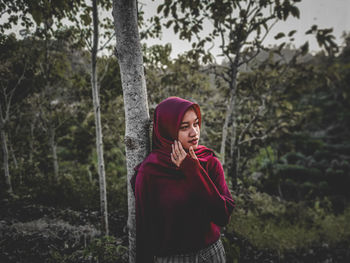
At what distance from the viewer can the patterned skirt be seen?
1.33 metres

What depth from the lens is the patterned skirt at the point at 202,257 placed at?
1334 millimetres

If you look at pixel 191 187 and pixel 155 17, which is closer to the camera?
pixel 191 187

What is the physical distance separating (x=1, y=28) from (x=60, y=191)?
4.98 metres

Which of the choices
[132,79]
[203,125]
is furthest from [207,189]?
[203,125]

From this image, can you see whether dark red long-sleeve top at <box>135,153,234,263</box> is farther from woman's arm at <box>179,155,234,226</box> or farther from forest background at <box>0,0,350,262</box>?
forest background at <box>0,0,350,262</box>

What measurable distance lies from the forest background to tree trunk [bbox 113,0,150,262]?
0.80 metres

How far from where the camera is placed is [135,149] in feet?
4.90

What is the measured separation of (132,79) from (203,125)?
3.92m

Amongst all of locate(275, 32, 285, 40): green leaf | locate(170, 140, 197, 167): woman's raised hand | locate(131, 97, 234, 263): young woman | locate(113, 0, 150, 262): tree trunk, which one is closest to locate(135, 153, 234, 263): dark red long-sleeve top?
locate(131, 97, 234, 263): young woman

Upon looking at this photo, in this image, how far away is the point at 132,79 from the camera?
147cm

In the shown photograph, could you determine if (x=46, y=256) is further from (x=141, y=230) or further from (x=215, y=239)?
(x=215, y=239)

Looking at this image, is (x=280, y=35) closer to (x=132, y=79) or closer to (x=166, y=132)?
(x=132, y=79)

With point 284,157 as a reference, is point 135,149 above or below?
above

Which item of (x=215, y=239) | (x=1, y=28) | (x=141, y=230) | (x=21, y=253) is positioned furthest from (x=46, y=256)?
(x=1, y=28)
